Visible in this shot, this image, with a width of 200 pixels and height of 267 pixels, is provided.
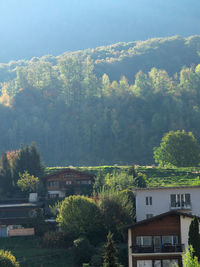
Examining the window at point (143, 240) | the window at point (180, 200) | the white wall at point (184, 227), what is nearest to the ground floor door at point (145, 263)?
the window at point (143, 240)

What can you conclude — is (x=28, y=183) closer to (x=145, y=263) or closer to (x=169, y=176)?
(x=169, y=176)

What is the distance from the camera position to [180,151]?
118 m

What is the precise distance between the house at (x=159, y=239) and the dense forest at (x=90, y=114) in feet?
337

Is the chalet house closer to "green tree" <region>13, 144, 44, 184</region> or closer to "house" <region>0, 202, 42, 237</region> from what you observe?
"green tree" <region>13, 144, 44, 184</region>

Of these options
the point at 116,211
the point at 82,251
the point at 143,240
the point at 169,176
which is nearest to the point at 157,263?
the point at 143,240

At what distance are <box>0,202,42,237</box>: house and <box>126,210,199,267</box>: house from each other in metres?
21.9

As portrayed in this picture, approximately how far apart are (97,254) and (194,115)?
118 m

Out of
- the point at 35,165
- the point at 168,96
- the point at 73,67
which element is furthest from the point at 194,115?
the point at 35,165

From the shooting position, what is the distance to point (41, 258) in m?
56.7

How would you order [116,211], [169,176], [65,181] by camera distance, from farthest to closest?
[169,176]
[65,181]
[116,211]

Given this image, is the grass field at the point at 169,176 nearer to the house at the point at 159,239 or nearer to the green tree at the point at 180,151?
the green tree at the point at 180,151

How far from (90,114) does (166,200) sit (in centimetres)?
11348

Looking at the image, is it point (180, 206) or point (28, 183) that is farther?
point (28, 183)

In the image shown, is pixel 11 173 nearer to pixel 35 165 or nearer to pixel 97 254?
pixel 35 165
